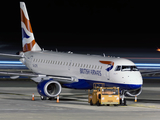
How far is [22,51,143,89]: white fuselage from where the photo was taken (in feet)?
119

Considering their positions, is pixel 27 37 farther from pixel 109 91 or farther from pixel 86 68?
pixel 109 91

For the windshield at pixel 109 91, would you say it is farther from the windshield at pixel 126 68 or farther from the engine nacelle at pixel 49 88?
the engine nacelle at pixel 49 88

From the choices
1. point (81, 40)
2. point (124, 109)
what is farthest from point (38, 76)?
point (81, 40)

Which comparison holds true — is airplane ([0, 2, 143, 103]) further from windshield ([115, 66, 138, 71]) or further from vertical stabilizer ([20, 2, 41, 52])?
vertical stabilizer ([20, 2, 41, 52])

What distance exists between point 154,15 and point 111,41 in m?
37.3

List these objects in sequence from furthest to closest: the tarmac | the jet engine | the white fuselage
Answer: the jet engine, the white fuselage, the tarmac

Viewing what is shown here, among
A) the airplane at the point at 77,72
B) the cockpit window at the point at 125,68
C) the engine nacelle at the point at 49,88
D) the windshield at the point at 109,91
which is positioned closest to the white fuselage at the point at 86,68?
the airplane at the point at 77,72

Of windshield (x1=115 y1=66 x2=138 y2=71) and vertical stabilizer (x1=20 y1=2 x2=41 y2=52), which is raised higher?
vertical stabilizer (x1=20 y1=2 x2=41 y2=52)

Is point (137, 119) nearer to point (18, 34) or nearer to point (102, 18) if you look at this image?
point (18, 34)

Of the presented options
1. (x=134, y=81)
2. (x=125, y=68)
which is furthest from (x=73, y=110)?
(x=125, y=68)

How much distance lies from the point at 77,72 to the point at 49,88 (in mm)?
3078

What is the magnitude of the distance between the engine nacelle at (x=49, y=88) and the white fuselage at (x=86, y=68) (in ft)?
6.61

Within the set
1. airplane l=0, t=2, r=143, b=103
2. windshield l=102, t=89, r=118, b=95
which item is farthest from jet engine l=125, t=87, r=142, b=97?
windshield l=102, t=89, r=118, b=95

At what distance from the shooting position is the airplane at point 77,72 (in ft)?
120
